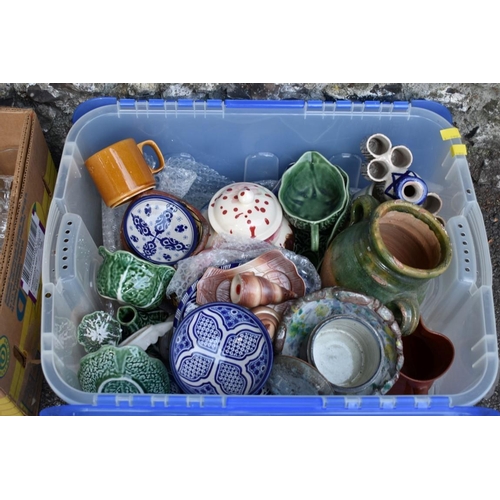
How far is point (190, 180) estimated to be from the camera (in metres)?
1.14

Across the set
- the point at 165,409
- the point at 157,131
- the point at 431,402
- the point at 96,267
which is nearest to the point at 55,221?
the point at 96,267

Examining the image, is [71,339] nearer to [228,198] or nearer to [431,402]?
[228,198]

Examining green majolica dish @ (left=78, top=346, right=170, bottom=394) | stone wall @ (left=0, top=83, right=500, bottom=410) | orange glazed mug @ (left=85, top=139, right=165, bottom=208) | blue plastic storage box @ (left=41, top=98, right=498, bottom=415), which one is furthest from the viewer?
stone wall @ (left=0, top=83, right=500, bottom=410)

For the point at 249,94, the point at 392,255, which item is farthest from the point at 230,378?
the point at 249,94

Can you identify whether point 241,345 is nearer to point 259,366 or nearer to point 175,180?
point 259,366

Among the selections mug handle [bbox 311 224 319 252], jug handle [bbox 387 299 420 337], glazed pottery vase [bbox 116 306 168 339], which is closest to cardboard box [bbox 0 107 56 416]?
glazed pottery vase [bbox 116 306 168 339]

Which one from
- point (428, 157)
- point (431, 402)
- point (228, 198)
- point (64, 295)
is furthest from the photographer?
point (428, 157)

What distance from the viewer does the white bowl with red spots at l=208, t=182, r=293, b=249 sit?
998 mm

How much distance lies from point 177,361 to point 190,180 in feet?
1.38

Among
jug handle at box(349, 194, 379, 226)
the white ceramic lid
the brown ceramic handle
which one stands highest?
jug handle at box(349, 194, 379, 226)

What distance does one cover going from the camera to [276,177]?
1.20 m

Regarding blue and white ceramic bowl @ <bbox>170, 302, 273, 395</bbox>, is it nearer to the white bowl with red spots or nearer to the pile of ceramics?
the pile of ceramics

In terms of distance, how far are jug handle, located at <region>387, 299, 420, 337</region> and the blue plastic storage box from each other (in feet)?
0.33

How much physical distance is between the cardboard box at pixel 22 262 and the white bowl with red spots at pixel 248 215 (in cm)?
37
